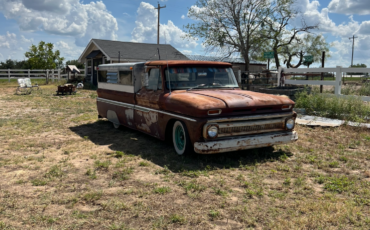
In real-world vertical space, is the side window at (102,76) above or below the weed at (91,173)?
above

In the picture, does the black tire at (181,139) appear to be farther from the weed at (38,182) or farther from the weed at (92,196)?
the weed at (38,182)

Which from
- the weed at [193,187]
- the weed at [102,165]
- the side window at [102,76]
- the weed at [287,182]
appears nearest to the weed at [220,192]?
the weed at [193,187]

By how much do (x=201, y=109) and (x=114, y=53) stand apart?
20915 millimetres

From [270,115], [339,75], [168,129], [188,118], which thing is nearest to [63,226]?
[188,118]

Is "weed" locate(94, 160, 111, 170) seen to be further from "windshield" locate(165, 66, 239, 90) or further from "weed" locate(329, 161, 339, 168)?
"weed" locate(329, 161, 339, 168)

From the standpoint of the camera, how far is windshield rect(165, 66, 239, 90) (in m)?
5.91

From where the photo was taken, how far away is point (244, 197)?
379 centimetres

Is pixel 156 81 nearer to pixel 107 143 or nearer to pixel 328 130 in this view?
pixel 107 143

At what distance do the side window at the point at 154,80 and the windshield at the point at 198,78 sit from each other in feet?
0.70

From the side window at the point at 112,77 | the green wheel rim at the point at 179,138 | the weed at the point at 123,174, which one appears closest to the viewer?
the weed at the point at 123,174

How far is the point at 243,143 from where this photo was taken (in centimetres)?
502

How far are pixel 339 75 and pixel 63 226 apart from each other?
10.0 meters

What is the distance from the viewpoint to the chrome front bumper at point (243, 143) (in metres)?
4.81

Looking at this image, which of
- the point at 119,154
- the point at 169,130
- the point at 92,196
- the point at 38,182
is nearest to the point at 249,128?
the point at 169,130
